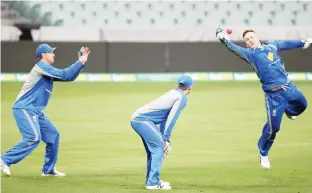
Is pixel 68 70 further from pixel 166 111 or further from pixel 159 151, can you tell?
pixel 159 151

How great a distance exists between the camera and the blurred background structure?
28.0 metres

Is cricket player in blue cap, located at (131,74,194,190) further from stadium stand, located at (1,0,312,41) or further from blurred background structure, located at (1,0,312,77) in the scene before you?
stadium stand, located at (1,0,312,41)

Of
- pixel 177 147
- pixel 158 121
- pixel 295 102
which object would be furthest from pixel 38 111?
pixel 177 147

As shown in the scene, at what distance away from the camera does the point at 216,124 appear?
19.2m

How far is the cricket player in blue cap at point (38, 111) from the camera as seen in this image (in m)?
12.5

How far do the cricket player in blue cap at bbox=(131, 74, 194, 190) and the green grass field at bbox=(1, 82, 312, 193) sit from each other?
13.4 inches

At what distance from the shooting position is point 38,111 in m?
12.7

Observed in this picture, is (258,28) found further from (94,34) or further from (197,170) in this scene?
(197,170)

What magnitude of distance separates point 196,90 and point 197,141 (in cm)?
879

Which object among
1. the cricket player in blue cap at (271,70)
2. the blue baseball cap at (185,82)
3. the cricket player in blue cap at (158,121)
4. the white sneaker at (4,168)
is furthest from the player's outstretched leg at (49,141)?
the cricket player in blue cap at (271,70)

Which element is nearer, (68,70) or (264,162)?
(68,70)

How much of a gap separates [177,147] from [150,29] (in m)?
13.3

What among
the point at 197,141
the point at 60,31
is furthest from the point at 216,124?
the point at 60,31

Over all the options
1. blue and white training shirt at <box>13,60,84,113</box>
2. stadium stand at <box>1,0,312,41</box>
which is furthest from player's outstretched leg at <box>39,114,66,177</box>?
stadium stand at <box>1,0,312,41</box>
